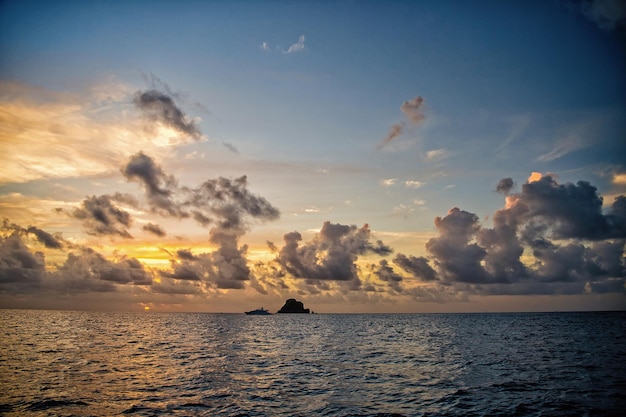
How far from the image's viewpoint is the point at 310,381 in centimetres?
4259

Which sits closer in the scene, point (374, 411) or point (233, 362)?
point (374, 411)

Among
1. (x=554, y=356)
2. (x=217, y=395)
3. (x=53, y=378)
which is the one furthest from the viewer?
(x=554, y=356)

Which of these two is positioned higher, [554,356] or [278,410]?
[278,410]

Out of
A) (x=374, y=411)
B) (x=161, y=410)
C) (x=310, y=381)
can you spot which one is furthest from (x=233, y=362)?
(x=374, y=411)

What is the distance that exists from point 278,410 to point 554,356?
54686 millimetres

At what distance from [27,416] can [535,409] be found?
38237mm

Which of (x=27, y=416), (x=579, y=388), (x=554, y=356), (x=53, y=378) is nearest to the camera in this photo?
(x=27, y=416)

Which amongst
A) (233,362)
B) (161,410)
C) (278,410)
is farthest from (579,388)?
(233,362)

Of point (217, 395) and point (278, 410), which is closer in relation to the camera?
point (278, 410)

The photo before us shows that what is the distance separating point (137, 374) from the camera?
1813 inches

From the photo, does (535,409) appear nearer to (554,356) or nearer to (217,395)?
(217,395)

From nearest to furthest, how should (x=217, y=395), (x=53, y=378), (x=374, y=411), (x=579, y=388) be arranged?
(x=374, y=411) → (x=217, y=395) → (x=579, y=388) → (x=53, y=378)

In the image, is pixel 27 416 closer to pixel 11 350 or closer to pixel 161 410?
pixel 161 410

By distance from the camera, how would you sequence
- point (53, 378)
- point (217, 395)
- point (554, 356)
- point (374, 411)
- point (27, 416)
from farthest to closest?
point (554, 356)
point (53, 378)
point (217, 395)
point (374, 411)
point (27, 416)
